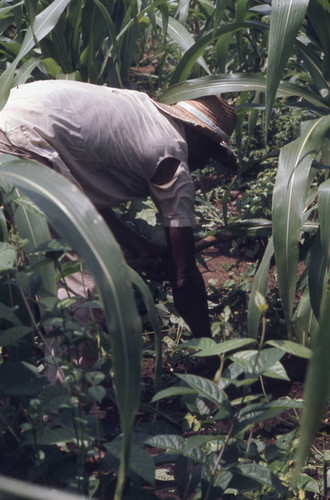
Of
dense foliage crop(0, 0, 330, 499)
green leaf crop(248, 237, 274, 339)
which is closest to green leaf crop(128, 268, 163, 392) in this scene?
dense foliage crop(0, 0, 330, 499)

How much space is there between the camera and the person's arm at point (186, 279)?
2250mm

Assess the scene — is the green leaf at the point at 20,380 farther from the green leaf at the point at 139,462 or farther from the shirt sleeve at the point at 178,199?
the shirt sleeve at the point at 178,199

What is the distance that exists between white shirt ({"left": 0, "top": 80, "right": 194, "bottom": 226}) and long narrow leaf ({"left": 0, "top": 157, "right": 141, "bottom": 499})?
1.06m

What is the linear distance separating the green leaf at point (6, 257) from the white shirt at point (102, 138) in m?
0.81

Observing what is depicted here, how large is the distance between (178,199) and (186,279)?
26cm

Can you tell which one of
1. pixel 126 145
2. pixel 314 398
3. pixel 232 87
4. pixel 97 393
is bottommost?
pixel 97 393

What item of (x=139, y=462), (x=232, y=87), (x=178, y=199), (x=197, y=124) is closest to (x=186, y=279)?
(x=178, y=199)

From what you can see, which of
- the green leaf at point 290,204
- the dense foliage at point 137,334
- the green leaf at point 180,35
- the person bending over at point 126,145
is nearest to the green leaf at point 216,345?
the dense foliage at point 137,334

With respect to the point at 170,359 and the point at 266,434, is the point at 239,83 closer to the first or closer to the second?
the point at 170,359

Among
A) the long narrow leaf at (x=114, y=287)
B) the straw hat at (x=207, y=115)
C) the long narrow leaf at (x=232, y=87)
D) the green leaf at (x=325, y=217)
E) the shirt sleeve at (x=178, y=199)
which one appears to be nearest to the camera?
the long narrow leaf at (x=114, y=287)

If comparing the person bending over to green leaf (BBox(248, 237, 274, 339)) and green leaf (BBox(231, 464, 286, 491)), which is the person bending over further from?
green leaf (BBox(231, 464, 286, 491))

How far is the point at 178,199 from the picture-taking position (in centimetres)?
223

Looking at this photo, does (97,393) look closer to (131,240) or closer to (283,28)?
(283,28)

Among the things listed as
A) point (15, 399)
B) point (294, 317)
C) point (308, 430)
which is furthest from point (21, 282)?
point (294, 317)
